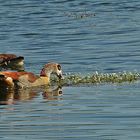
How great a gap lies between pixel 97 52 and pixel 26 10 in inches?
820

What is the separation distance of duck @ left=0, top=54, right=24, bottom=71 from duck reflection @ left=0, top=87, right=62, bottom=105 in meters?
4.23

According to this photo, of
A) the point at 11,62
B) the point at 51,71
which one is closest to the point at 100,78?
the point at 51,71

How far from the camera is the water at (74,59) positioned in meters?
17.3

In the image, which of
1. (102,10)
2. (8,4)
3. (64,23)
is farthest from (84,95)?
(8,4)

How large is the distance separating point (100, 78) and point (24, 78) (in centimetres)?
194

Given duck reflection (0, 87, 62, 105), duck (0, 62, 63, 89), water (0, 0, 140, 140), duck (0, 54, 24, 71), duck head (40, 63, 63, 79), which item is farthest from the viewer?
duck (0, 54, 24, 71)

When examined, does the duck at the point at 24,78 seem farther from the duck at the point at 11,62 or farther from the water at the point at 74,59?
the duck at the point at 11,62

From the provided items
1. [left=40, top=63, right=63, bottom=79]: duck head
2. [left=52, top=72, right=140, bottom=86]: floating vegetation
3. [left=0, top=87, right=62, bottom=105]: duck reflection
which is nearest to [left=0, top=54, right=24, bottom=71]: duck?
[left=40, top=63, right=63, bottom=79]: duck head

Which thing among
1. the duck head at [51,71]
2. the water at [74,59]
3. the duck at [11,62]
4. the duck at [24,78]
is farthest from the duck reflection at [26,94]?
the duck at [11,62]

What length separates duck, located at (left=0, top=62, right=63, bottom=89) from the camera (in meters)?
23.8

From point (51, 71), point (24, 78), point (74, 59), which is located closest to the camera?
Answer: point (24, 78)

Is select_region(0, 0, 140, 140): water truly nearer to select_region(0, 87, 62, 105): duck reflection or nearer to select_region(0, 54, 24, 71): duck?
select_region(0, 87, 62, 105): duck reflection

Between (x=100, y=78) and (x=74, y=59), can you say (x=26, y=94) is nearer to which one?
(x=100, y=78)

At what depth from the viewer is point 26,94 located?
23.1m
